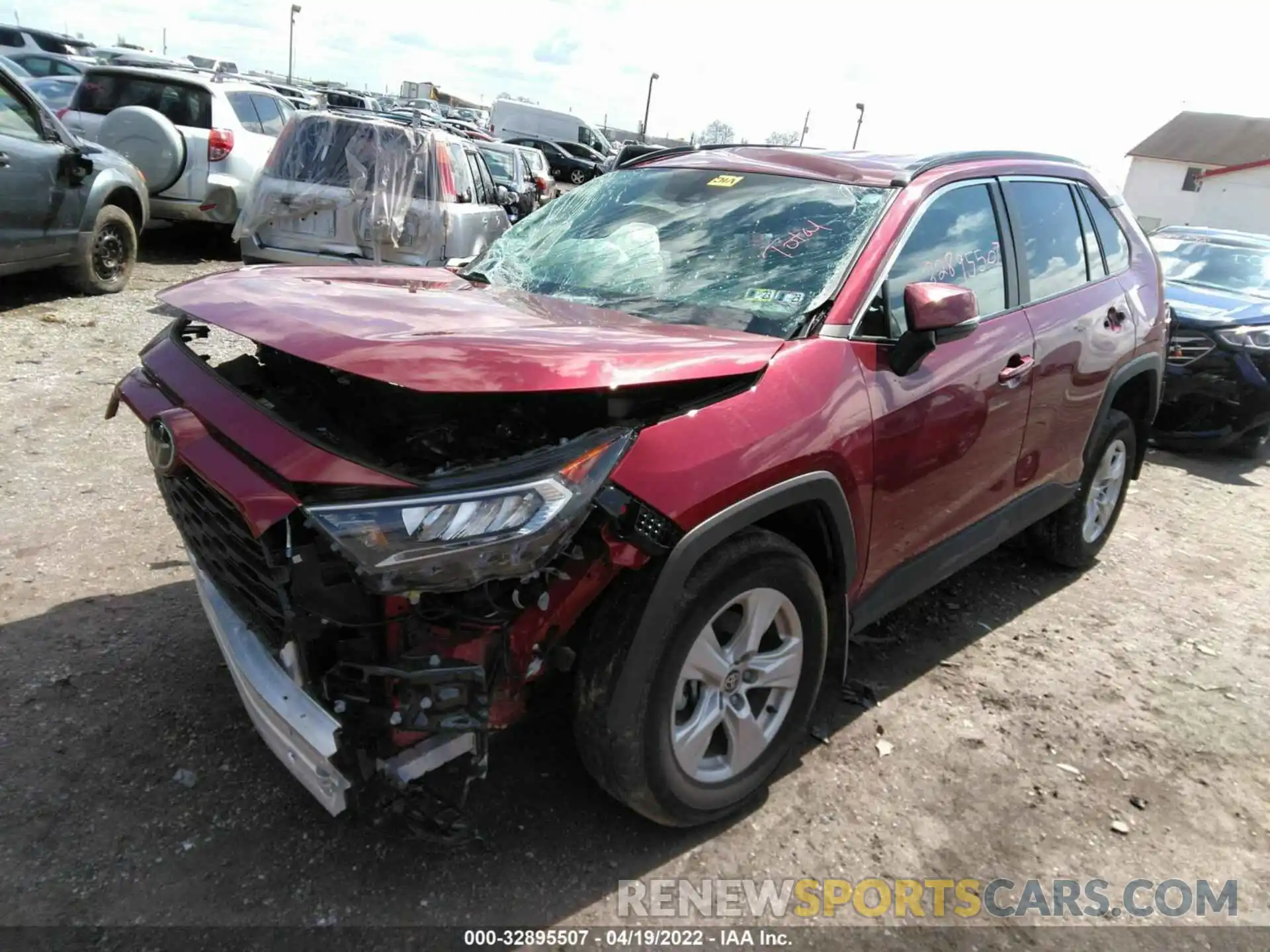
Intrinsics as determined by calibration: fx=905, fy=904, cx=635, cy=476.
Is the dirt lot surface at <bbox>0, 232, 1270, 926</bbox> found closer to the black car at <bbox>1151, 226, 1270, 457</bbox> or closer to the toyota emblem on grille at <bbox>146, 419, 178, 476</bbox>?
the toyota emblem on grille at <bbox>146, 419, 178, 476</bbox>

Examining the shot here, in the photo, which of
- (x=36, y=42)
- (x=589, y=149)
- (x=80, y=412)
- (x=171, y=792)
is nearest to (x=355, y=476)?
(x=171, y=792)

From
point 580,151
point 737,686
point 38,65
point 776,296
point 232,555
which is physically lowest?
point 737,686

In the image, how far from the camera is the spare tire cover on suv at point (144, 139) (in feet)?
30.7

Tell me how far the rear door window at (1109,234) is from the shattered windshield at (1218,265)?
4242 millimetres

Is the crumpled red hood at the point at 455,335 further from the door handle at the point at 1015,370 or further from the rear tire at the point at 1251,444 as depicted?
the rear tire at the point at 1251,444

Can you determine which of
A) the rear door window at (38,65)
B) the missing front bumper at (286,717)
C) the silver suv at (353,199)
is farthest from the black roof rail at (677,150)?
the rear door window at (38,65)

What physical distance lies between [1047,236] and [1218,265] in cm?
609

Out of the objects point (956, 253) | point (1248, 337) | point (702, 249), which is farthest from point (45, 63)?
point (1248, 337)

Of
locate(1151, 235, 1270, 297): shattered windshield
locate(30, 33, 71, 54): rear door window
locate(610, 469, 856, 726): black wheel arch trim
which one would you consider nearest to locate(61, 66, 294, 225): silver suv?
locate(610, 469, 856, 726): black wheel arch trim

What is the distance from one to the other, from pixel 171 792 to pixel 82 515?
6.94 ft

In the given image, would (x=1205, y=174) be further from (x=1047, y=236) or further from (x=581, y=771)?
(x=581, y=771)

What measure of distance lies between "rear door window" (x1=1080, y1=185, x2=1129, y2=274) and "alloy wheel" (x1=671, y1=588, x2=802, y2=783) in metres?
2.74

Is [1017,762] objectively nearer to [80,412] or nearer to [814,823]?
[814,823]

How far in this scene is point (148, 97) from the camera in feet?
33.2
